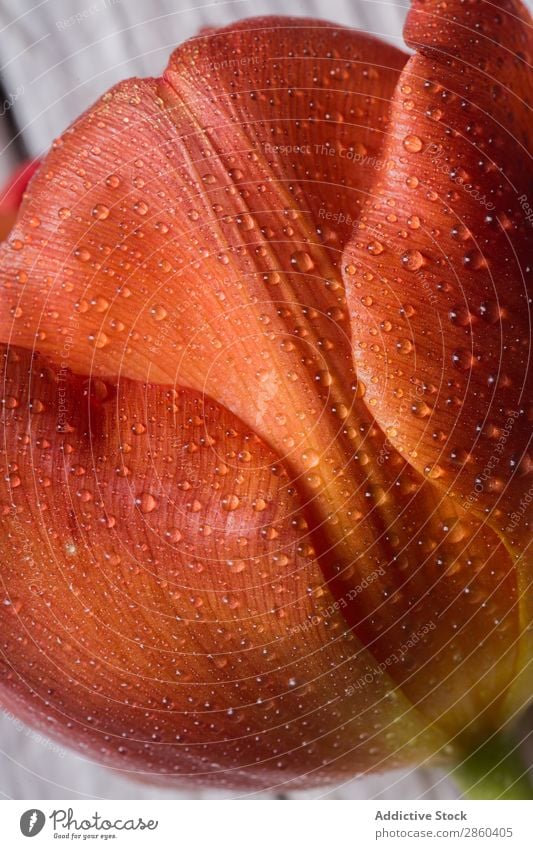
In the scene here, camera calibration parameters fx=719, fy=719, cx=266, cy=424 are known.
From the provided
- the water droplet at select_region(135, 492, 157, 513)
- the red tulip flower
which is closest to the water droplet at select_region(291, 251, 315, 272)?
the red tulip flower

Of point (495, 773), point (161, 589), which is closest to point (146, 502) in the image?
point (161, 589)

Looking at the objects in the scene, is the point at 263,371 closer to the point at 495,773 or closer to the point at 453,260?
the point at 453,260

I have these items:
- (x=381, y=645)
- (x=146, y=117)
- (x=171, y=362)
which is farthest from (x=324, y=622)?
(x=146, y=117)

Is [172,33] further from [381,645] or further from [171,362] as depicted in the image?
[381,645]

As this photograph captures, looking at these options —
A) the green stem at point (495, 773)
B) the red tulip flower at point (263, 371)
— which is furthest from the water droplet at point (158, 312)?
the green stem at point (495, 773)

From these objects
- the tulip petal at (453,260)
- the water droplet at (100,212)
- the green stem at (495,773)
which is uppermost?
the water droplet at (100,212)

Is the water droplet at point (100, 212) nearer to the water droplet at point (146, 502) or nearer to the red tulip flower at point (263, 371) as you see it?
the red tulip flower at point (263, 371)

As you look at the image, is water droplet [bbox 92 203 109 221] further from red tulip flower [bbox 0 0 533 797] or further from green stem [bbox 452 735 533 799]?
green stem [bbox 452 735 533 799]
